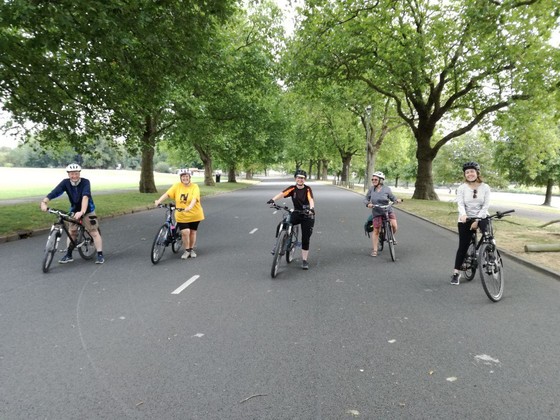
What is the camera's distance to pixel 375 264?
7820mm

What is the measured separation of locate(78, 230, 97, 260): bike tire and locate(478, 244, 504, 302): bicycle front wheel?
6.99 meters

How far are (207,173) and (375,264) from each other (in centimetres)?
3513

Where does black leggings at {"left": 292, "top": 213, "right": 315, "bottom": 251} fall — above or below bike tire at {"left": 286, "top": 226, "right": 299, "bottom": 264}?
above

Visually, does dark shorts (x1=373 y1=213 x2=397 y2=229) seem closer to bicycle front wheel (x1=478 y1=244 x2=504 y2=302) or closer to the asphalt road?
the asphalt road

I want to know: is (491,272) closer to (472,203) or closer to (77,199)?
(472,203)

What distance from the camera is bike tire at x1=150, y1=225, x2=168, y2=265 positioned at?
7.58 metres

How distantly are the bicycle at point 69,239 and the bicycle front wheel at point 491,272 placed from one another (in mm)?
6918

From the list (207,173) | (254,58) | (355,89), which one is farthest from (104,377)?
(207,173)

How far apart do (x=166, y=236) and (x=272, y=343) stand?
4701 millimetres

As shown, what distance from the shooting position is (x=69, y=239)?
7.57 metres

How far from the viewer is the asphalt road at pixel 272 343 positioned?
297 cm

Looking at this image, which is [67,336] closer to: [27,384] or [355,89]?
[27,384]

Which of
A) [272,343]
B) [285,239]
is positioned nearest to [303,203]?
[285,239]

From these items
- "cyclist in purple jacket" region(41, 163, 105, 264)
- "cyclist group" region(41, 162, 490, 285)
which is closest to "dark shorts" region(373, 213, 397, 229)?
"cyclist group" region(41, 162, 490, 285)
